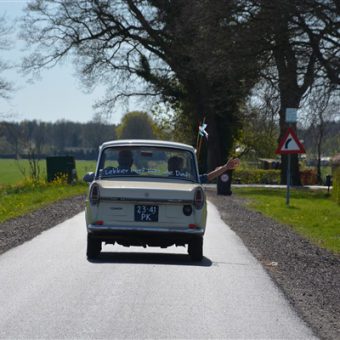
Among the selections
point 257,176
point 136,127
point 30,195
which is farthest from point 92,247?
point 136,127

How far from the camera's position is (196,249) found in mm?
13664

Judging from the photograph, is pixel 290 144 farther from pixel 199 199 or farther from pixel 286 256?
pixel 199 199

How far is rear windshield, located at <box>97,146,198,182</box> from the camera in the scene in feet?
47.7

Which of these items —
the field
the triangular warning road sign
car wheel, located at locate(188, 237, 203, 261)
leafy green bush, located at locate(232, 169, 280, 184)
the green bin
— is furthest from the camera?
leafy green bush, located at locate(232, 169, 280, 184)

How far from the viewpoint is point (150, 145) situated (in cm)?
1485

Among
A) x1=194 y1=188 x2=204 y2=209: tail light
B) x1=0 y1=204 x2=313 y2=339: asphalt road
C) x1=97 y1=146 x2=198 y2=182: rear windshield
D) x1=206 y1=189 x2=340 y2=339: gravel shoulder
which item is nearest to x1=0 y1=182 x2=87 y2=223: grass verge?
x1=206 y1=189 x2=340 y2=339: gravel shoulder

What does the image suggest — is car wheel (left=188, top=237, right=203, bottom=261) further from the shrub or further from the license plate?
the shrub

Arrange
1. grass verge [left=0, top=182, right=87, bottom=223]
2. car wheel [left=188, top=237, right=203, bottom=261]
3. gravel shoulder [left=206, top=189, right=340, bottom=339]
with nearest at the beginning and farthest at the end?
gravel shoulder [left=206, top=189, right=340, bottom=339] < car wheel [left=188, top=237, right=203, bottom=261] < grass verge [left=0, top=182, right=87, bottom=223]

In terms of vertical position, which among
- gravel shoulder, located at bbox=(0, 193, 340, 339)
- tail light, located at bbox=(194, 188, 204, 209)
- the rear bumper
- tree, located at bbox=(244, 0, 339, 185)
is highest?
tree, located at bbox=(244, 0, 339, 185)

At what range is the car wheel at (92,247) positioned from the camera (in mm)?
13637

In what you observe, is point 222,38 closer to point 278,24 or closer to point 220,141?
point 278,24

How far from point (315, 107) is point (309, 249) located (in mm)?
19007

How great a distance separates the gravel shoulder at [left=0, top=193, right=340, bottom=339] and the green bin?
18607 mm

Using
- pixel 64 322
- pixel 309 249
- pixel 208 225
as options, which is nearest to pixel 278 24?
pixel 208 225
